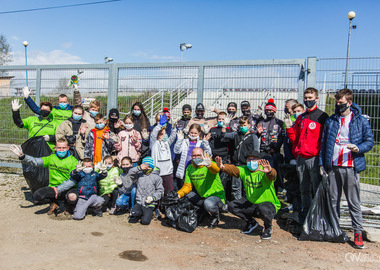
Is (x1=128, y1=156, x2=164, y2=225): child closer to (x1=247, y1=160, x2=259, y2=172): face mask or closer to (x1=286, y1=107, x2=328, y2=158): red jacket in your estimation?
(x1=247, y1=160, x2=259, y2=172): face mask

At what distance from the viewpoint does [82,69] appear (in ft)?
28.7

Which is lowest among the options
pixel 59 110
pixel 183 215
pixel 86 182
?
pixel 183 215

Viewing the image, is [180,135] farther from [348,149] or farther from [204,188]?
[348,149]

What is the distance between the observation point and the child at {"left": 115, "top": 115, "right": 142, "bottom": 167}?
6.82m

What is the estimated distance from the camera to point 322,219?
511 centimetres

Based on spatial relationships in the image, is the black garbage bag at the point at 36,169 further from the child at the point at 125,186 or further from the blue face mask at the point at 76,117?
the child at the point at 125,186

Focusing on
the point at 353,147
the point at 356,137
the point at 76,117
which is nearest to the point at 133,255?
the point at 353,147

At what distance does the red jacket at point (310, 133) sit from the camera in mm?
5324

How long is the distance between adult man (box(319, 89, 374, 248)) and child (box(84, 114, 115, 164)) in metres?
3.87

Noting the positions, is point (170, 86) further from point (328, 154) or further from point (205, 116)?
point (328, 154)

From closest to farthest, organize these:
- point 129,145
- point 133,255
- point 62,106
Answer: point 133,255, point 129,145, point 62,106

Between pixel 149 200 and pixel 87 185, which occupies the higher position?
pixel 87 185

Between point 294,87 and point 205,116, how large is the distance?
1.92 m

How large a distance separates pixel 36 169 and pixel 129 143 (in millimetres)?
1827
